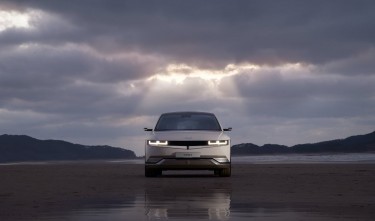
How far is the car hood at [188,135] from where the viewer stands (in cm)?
2120

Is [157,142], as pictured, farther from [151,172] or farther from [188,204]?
[188,204]

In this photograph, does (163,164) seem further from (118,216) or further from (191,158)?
(118,216)

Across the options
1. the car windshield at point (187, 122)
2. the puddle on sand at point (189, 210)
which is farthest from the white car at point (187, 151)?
the puddle on sand at point (189, 210)

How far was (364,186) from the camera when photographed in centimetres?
1689

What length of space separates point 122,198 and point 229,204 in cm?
218

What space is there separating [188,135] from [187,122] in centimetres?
136

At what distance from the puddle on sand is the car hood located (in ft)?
25.7

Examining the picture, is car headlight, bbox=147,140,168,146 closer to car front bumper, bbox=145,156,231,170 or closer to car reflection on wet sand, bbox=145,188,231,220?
car front bumper, bbox=145,156,231,170

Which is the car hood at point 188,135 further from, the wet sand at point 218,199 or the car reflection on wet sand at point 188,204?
the car reflection on wet sand at point 188,204

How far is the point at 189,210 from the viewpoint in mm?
10719

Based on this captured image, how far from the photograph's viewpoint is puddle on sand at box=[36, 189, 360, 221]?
984 cm

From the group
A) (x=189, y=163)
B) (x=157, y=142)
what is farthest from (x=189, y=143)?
(x=157, y=142)

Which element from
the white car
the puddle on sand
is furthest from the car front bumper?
the puddle on sand

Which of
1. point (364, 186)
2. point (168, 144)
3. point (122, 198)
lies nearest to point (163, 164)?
point (168, 144)
